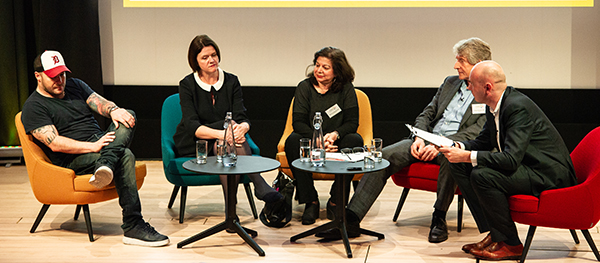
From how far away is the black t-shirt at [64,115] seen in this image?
3344 millimetres

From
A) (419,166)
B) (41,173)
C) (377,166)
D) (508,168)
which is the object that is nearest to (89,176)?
(41,173)

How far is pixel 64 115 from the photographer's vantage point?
3490mm

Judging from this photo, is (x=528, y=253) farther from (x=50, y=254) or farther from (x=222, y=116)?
(x=50, y=254)

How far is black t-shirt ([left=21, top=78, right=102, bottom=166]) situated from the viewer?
3344mm

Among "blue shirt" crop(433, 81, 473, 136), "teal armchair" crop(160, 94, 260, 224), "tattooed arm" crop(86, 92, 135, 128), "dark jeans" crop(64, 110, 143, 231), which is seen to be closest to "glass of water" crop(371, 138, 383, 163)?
"blue shirt" crop(433, 81, 473, 136)

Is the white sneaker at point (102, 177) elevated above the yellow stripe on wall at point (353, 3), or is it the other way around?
the yellow stripe on wall at point (353, 3)

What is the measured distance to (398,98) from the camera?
18.7 feet

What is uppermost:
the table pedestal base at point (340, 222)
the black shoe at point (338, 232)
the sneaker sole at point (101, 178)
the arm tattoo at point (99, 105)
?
the arm tattoo at point (99, 105)

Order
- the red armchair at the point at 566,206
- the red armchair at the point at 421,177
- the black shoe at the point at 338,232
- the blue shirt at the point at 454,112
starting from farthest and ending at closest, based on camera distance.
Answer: the blue shirt at the point at 454,112 < the red armchair at the point at 421,177 < the black shoe at the point at 338,232 < the red armchair at the point at 566,206

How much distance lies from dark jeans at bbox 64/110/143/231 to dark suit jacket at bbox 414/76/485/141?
1.90 meters

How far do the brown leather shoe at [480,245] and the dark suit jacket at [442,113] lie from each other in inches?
27.8


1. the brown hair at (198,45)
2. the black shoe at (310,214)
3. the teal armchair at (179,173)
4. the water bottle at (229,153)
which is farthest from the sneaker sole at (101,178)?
the black shoe at (310,214)

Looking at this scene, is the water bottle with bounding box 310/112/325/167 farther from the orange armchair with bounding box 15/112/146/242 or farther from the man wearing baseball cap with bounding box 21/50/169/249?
the orange armchair with bounding box 15/112/146/242

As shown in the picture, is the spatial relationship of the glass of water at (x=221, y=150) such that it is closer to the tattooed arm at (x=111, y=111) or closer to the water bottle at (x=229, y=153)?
the water bottle at (x=229, y=153)
